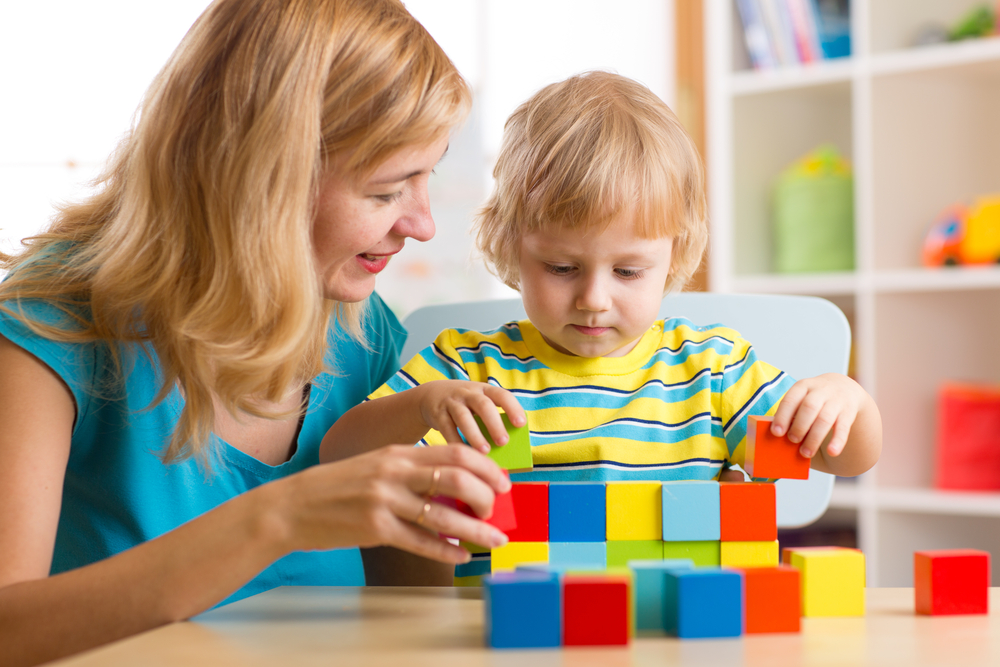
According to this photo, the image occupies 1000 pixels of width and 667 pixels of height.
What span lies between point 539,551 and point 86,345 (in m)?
0.50

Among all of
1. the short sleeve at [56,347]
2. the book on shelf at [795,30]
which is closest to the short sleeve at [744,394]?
the short sleeve at [56,347]

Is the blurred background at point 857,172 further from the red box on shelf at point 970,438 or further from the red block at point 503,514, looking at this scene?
the red block at point 503,514

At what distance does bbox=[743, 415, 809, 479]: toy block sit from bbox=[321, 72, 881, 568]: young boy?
0.14m

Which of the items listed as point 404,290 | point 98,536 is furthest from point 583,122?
point 404,290

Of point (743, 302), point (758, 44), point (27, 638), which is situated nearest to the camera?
point (27, 638)

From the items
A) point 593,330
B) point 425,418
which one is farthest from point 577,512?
point 593,330

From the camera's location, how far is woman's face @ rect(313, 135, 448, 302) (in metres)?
0.92

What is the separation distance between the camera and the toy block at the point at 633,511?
2.44ft

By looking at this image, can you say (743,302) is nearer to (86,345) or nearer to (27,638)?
(86,345)

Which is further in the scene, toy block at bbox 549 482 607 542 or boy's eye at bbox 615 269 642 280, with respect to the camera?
boy's eye at bbox 615 269 642 280

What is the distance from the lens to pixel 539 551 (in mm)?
747

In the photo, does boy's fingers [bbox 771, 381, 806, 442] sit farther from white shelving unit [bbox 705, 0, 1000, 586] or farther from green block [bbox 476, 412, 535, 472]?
white shelving unit [bbox 705, 0, 1000, 586]

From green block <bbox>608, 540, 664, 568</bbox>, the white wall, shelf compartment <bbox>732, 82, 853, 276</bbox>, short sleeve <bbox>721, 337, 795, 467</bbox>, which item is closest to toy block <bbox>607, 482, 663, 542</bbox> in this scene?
green block <bbox>608, 540, 664, 568</bbox>

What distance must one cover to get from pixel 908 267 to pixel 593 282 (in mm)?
1446
